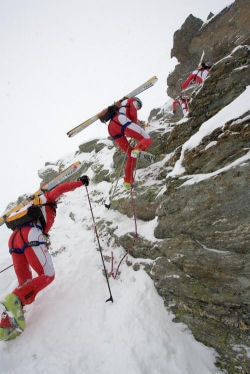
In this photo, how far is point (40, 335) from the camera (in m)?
5.21

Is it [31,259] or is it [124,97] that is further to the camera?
[124,97]

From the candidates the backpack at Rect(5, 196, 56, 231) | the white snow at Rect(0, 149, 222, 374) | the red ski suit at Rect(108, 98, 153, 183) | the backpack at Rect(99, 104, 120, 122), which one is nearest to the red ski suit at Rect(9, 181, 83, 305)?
the backpack at Rect(5, 196, 56, 231)

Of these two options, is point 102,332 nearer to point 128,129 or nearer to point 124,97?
point 128,129

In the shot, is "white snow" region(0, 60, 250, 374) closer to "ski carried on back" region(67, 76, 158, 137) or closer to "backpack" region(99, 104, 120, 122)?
"backpack" region(99, 104, 120, 122)

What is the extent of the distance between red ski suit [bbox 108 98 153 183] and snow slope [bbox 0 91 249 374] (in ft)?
6.87

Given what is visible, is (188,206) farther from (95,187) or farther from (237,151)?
(95,187)

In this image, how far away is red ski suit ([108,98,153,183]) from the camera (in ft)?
26.3

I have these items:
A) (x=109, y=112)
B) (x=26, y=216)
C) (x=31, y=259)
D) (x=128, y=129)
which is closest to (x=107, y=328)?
(x=31, y=259)

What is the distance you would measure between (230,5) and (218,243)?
21.3 meters

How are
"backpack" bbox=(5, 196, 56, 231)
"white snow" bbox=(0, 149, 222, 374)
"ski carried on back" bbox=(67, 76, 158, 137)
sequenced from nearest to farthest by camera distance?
"white snow" bbox=(0, 149, 222, 374)
"backpack" bbox=(5, 196, 56, 231)
"ski carried on back" bbox=(67, 76, 158, 137)

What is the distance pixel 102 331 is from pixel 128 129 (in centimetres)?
600

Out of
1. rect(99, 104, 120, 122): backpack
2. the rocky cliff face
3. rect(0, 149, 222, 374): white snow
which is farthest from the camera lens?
rect(99, 104, 120, 122): backpack

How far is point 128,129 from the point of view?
8.08 metres

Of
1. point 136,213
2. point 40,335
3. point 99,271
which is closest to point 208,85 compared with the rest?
point 136,213
